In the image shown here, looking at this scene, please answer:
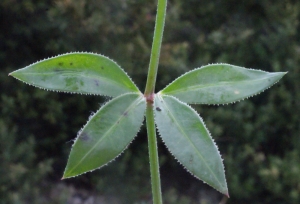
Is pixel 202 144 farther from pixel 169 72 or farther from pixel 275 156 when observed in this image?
pixel 275 156

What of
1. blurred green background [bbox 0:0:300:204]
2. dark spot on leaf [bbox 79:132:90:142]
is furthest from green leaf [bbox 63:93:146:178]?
blurred green background [bbox 0:0:300:204]

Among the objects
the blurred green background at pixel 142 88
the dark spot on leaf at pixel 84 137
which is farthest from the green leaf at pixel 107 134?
the blurred green background at pixel 142 88

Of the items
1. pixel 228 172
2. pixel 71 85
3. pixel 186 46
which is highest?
pixel 186 46

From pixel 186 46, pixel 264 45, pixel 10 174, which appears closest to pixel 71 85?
pixel 10 174

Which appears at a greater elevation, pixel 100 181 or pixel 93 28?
pixel 93 28

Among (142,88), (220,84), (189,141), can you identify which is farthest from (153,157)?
(142,88)

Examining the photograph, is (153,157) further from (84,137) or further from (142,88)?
(142,88)

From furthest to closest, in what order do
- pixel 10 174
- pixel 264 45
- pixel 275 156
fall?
pixel 264 45, pixel 275 156, pixel 10 174

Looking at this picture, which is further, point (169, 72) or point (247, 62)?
point (247, 62)
